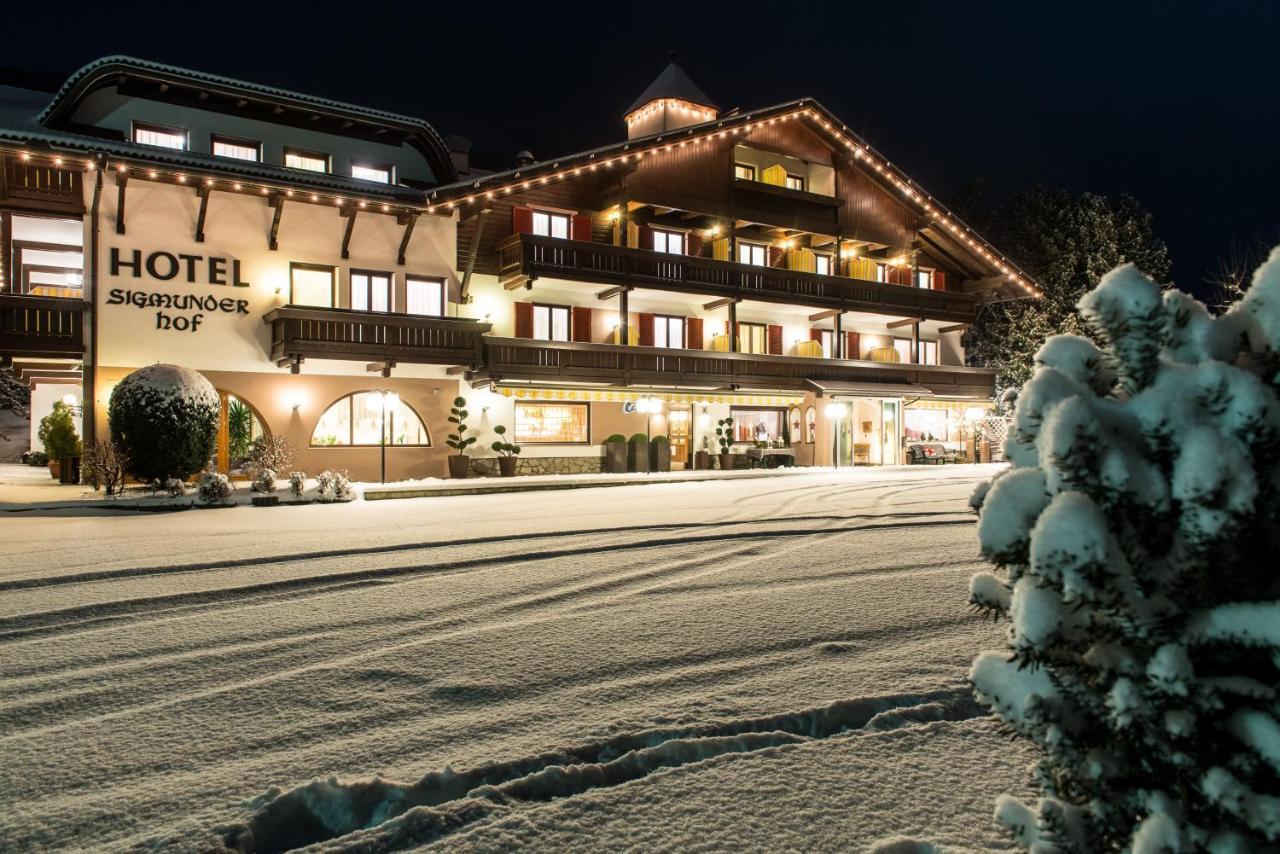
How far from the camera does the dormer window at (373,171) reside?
79.6 feet

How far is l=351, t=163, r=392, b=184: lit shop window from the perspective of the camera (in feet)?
79.6

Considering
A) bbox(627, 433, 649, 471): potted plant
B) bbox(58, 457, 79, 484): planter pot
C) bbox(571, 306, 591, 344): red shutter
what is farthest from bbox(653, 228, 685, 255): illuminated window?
bbox(58, 457, 79, 484): planter pot

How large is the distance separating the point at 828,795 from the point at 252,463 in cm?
2136

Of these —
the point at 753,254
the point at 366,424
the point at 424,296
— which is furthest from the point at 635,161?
the point at 366,424

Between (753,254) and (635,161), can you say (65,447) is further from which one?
(753,254)

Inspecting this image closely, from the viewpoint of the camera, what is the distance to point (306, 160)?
23672mm

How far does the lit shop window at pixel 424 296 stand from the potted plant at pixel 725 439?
1095 cm

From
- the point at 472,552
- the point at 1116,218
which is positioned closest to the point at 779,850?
the point at 472,552

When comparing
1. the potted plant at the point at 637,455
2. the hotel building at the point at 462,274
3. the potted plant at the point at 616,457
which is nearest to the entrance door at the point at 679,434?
the hotel building at the point at 462,274

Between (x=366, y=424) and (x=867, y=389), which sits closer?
(x=366, y=424)

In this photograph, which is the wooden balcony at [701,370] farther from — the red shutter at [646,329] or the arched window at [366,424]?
the arched window at [366,424]

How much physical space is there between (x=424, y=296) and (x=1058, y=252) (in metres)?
37.8

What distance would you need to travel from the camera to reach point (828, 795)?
3.02 m

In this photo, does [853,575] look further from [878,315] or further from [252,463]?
[878,315]
